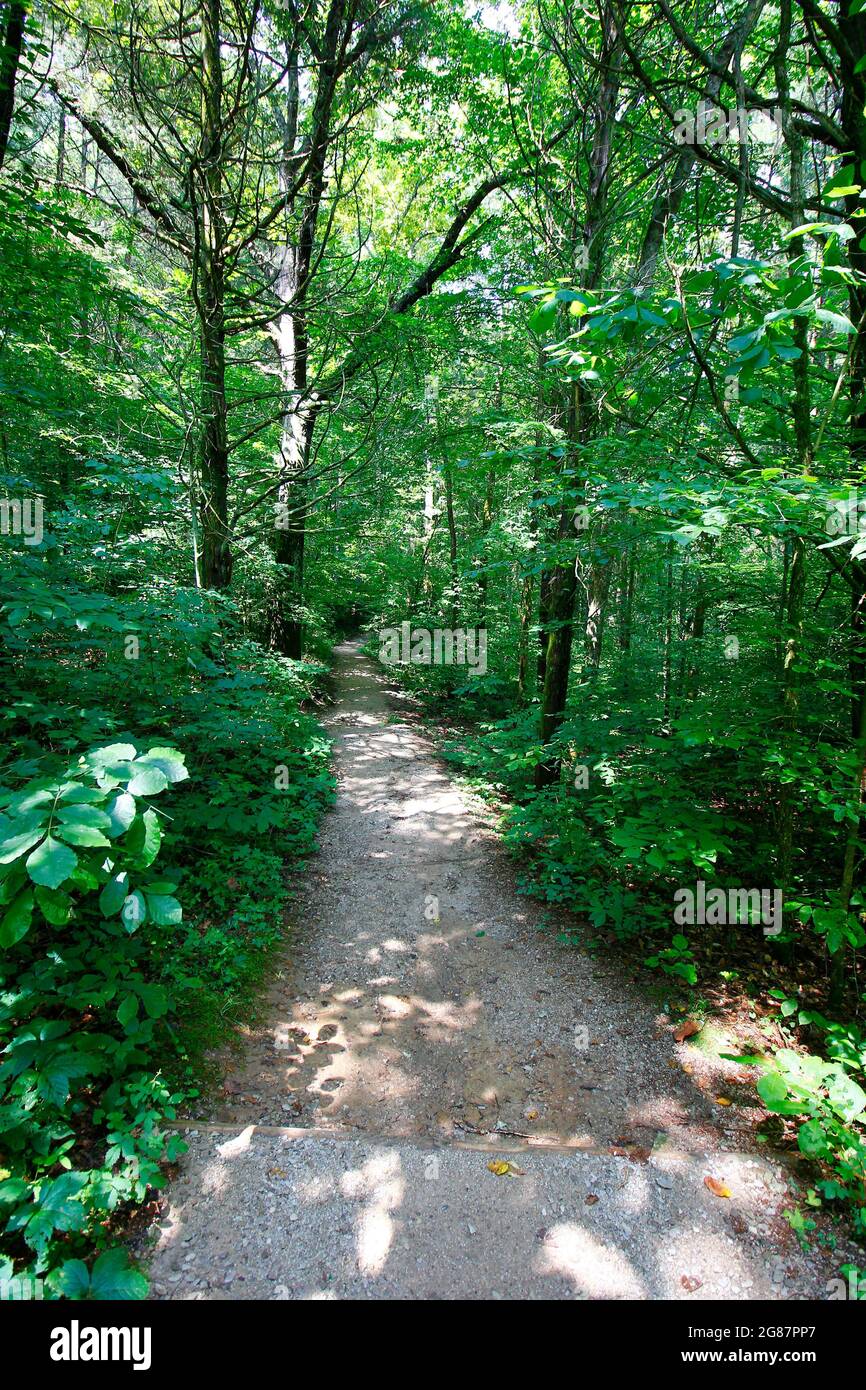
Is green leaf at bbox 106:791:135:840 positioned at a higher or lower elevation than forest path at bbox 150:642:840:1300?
higher

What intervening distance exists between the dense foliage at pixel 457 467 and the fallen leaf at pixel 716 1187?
41 centimetres

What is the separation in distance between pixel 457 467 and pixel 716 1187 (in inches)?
229

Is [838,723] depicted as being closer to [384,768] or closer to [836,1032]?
[836,1032]

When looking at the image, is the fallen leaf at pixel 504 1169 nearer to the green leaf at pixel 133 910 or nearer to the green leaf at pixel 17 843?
the green leaf at pixel 133 910

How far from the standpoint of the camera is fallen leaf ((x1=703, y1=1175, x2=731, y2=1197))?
8.18ft

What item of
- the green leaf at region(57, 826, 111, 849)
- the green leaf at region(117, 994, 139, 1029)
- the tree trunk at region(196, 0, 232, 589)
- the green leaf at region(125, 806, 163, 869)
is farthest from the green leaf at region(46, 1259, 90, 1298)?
the tree trunk at region(196, 0, 232, 589)

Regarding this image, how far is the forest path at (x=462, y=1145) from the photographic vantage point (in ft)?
7.18

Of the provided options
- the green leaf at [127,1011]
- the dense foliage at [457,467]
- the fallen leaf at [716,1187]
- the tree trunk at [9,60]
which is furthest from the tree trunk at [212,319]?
the fallen leaf at [716,1187]

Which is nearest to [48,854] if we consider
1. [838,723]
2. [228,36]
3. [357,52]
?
[838,723]

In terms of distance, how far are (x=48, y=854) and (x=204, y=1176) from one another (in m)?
1.89

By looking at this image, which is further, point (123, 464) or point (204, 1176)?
point (123, 464)

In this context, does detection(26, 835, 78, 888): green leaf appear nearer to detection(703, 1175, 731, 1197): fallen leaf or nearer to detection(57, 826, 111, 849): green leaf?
detection(57, 826, 111, 849): green leaf

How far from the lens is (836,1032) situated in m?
3.02

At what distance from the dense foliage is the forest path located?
0.37 metres
